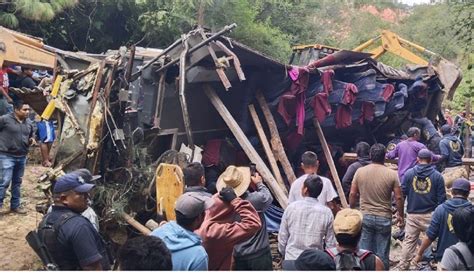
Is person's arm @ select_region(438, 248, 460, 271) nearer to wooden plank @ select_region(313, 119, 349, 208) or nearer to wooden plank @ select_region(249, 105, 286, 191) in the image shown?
wooden plank @ select_region(249, 105, 286, 191)

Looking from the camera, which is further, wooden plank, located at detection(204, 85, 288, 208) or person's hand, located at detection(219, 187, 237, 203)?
wooden plank, located at detection(204, 85, 288, 208)

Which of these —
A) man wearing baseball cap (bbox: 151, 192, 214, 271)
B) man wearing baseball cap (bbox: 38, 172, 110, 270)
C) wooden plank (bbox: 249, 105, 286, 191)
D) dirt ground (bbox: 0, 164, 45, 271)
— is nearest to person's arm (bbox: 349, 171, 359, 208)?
wooden plank (bbox: 249, 105, 286, 191)

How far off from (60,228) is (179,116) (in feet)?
15.1

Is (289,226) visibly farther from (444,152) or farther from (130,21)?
(130,21)

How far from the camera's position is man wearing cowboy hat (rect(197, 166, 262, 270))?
370cm

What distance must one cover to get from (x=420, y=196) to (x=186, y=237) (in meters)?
3.73

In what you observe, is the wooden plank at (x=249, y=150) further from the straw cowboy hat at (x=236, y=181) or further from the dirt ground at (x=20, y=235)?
the dirt ground at (x=20, y=235)

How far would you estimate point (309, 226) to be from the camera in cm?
429

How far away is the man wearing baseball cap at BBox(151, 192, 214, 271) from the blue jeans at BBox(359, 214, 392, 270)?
2.84 meters

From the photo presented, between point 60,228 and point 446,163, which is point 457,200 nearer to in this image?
point 60,228

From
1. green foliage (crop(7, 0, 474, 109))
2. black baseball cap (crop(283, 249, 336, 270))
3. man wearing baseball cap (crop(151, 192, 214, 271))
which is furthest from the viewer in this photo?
green foliage (crop(7, 0, 474, 109))

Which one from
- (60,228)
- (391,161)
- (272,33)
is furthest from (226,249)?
(272,33)

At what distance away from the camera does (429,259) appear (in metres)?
6.29

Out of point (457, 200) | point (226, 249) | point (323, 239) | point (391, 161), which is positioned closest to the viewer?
point (226, 249)
